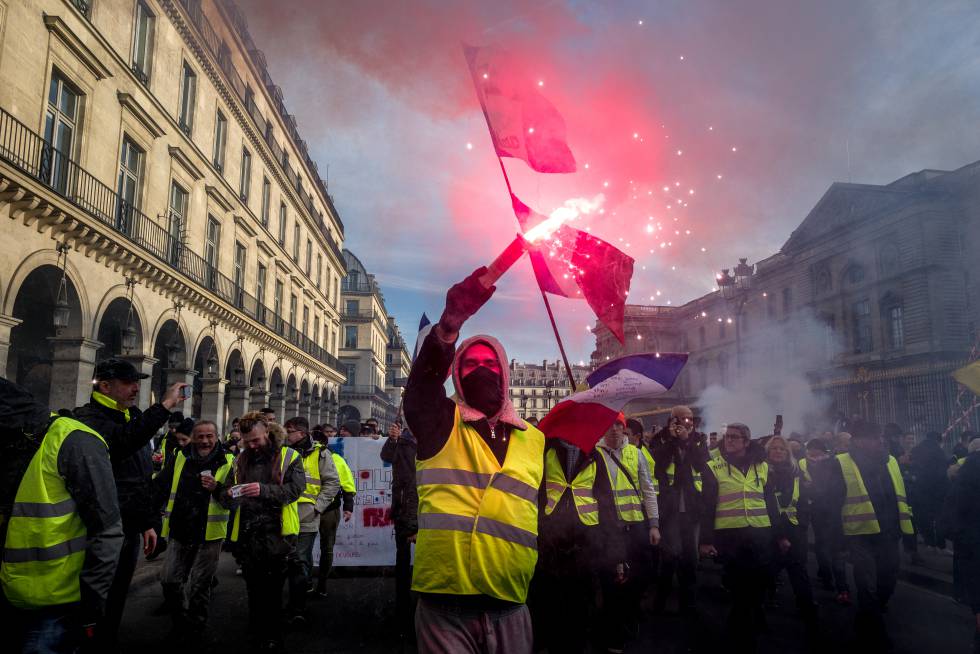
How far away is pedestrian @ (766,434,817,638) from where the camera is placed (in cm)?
634

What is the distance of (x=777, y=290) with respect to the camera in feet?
139

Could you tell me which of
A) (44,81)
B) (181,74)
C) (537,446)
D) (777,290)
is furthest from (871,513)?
Result: (777,290)

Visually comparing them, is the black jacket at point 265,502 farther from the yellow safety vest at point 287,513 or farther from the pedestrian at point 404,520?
the pedestrian at point 404,520

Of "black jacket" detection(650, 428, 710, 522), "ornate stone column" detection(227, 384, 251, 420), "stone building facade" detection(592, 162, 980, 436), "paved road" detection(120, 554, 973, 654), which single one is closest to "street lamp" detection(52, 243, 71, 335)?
"paved road" detection(120, 554, 973, 654)

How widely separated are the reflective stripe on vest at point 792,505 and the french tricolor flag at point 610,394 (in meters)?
3.98

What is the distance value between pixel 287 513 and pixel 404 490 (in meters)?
1.18

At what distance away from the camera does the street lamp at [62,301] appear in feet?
41.0

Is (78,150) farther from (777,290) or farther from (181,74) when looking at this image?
(777,290)

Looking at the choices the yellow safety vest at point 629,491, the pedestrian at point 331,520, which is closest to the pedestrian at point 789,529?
the yellow safety vest at point 629,491

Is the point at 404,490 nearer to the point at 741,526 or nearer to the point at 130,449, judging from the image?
the point at 130,449

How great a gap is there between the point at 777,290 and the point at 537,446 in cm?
4381

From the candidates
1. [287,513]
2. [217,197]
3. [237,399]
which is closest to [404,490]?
[287,513]

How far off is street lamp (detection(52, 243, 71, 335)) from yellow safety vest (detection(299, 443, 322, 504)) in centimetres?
860

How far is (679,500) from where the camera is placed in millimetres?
7570
